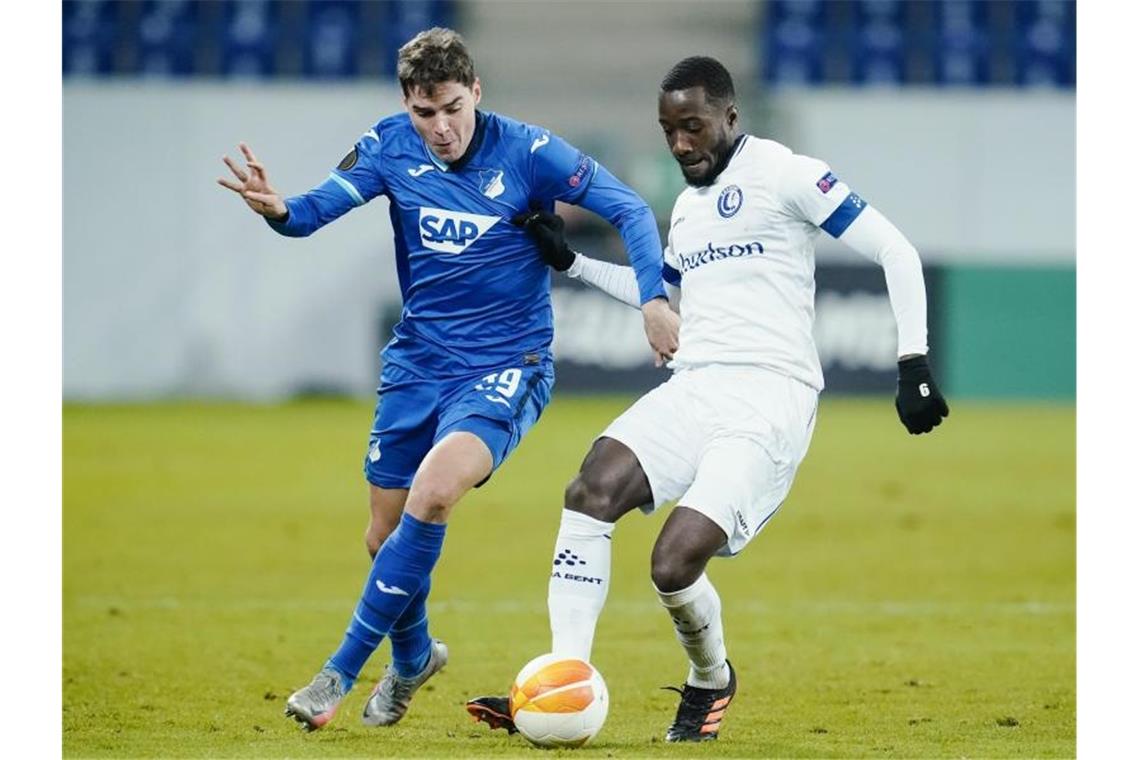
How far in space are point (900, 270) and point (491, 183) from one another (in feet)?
4.78

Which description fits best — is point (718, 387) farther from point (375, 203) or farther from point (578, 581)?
point (375, 203)

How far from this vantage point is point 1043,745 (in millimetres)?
5695

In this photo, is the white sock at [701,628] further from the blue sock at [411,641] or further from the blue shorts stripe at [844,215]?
the blue shorts stripe at [844,215]

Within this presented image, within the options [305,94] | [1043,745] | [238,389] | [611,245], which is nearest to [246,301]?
[238,389]

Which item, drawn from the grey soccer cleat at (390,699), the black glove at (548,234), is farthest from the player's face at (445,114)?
the grey soccer cleat at (390,699)

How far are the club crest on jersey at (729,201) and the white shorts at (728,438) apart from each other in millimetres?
490

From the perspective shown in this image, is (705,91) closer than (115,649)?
Yes

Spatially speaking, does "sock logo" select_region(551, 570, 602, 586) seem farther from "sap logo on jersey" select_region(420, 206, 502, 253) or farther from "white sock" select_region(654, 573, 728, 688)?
"sap logo on jersey" select_region(420, 206, 502, 253)

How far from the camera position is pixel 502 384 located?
6.14m

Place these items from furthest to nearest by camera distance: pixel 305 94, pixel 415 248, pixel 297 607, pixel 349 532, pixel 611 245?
pixel 305 94
pixel 611 245
pixel 349 532
pixel 297 607
pixel 415 248

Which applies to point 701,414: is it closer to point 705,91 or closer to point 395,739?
point 705,91

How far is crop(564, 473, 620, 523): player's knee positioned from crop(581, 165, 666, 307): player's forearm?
762mm

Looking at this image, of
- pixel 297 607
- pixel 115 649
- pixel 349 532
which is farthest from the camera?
pixel 349 532

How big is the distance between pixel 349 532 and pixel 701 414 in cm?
708
